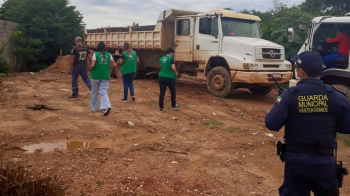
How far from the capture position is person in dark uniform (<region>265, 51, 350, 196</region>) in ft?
8.50

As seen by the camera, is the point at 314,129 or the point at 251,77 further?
the point at 251,77

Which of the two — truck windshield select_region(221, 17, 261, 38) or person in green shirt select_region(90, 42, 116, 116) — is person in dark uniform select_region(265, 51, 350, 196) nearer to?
person in green shirt select_region(90, 42, 116, 116)

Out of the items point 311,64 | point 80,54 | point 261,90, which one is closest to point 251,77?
point 261,90

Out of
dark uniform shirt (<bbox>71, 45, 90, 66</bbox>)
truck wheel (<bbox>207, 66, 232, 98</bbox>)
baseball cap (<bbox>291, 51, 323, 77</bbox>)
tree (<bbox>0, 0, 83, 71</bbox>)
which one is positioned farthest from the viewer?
tree (<bbox>0, 0, 83, 71</bbox>)

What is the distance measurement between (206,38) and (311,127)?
808cm

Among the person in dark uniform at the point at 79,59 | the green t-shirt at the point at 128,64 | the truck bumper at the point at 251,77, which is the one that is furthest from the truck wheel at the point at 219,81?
the person in dark uniform at the point at 79,59

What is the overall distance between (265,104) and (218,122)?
10.1 ft

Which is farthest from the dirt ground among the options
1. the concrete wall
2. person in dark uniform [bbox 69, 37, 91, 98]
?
the concrete wall

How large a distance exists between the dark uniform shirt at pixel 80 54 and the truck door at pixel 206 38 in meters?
3.60

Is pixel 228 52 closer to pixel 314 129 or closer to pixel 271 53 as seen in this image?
pixel 271 53

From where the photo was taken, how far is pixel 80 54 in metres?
8.55

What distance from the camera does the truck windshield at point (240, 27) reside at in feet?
33.5

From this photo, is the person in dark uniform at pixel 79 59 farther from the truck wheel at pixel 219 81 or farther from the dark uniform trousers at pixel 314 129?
the dark uniform trousers at pixel 314 129

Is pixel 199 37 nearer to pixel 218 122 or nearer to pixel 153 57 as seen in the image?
pixel 153 57
